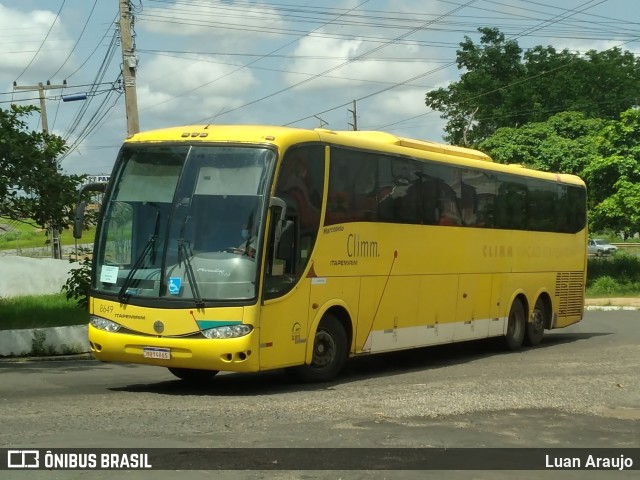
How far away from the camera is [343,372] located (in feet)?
50.0

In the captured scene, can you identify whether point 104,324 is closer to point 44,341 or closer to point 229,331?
point 229,331

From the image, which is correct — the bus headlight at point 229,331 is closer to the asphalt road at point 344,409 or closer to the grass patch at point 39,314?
the asphalt road at point 344,409

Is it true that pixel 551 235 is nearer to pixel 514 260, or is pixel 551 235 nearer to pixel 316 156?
pixel 514 260

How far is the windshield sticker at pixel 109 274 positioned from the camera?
1237cm

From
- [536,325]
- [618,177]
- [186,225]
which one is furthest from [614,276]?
[186,225]

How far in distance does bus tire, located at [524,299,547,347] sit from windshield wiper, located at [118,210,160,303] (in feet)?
33.9

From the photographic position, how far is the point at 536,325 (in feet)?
67.4

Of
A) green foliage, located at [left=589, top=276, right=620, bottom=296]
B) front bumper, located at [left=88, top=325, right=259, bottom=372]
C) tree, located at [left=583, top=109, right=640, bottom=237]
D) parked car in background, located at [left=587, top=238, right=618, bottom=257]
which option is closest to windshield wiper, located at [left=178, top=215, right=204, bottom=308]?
front bumper, located at [left=88, top=325, right=259, bottom=372]

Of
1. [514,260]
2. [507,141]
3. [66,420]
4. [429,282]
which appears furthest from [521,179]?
[507,141]

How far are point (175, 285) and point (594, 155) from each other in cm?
3511

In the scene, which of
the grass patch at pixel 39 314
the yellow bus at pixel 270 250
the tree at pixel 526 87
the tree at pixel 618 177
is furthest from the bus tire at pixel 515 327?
the tree at pixel 526 87

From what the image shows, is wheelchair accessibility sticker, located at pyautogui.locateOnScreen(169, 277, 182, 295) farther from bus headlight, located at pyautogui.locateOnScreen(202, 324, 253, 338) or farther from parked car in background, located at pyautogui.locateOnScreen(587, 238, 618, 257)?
parked car in background, located at pyautogui.locateOnScreen(587, 238, 618, 257)

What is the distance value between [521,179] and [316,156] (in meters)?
7.52

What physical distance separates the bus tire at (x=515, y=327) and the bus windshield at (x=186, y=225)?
28.8ft
